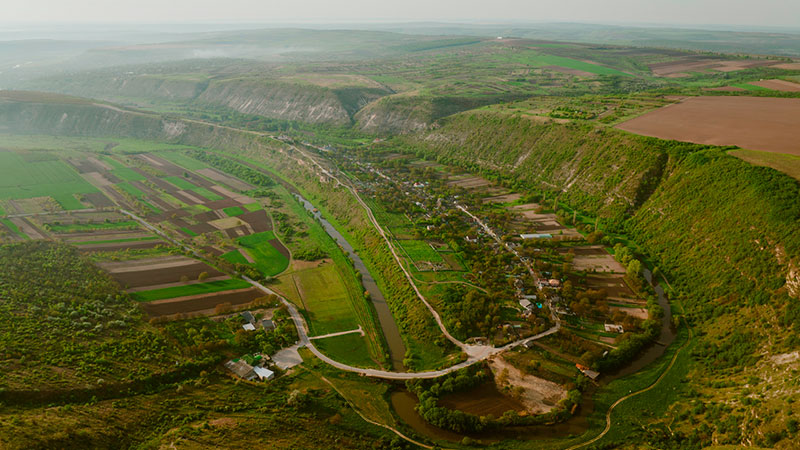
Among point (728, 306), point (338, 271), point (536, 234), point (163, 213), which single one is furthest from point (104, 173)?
point (728, 306)

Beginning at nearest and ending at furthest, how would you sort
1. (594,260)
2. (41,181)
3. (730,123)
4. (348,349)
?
(348,349)
(594,260)
(730,123)
(41,181)

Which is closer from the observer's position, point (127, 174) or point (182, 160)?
point (127, 174)

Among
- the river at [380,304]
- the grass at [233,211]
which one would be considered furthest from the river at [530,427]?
the grass at [233,211]

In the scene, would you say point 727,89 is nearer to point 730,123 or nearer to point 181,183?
point 730,123

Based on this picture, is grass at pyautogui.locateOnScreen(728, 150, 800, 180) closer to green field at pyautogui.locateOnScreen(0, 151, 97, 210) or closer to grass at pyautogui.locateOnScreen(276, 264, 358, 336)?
grass at pyautogui.locateOnScreen(276, 264, 358, 336)

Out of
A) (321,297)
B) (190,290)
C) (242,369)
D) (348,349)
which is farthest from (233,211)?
(348,349)

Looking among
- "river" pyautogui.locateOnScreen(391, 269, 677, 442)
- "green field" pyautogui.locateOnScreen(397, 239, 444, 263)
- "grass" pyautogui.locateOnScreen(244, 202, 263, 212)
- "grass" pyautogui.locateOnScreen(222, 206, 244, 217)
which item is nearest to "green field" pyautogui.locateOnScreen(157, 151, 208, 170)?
"grass" pyautogui.locateOnScreen(244, 202, 263, 212)
